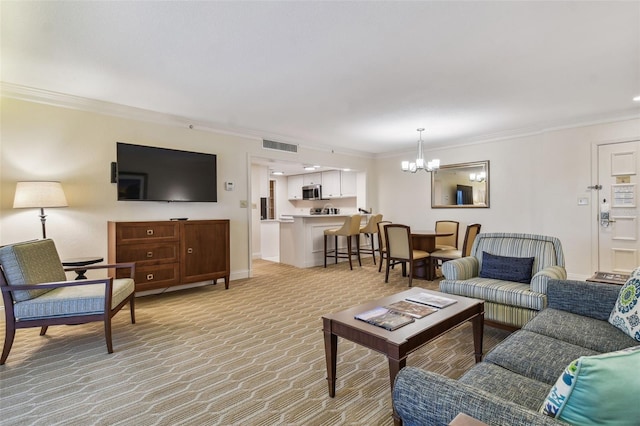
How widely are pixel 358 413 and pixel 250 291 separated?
2905mm

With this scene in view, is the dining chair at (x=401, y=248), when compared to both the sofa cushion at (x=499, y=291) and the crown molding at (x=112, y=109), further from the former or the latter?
the crown molding at (x=112, y=109)

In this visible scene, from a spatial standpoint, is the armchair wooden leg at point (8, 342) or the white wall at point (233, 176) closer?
the armchair wooden leg at point (8, 342)

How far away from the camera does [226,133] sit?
4.97 metres

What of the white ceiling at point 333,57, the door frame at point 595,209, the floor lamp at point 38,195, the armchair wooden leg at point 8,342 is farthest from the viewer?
the door frame at point 595,209

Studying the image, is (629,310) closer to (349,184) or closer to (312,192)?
(349,184)

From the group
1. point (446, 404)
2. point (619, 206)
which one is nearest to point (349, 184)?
point (619, 206)

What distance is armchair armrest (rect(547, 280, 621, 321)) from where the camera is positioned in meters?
1.96

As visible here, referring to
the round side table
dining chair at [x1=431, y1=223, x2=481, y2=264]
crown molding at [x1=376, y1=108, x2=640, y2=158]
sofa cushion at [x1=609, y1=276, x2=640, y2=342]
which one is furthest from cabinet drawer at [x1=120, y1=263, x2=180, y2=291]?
crown molding at [x1=376, y1=108, x2=640, y2=158]

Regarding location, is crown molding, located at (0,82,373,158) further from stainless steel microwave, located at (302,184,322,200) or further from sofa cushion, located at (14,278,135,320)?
stainless steel microwave, located at (302,184,322,200)

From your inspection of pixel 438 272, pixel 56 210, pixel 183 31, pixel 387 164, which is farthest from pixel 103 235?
pixel 387 164

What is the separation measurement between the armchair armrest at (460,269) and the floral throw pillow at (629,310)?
3.85 ft

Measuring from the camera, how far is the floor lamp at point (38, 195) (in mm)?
3084

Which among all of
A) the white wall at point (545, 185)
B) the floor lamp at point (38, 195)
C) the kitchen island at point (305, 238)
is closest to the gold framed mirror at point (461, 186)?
the white wall at point (545, 185)

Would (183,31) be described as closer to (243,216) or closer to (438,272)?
(243,216)
